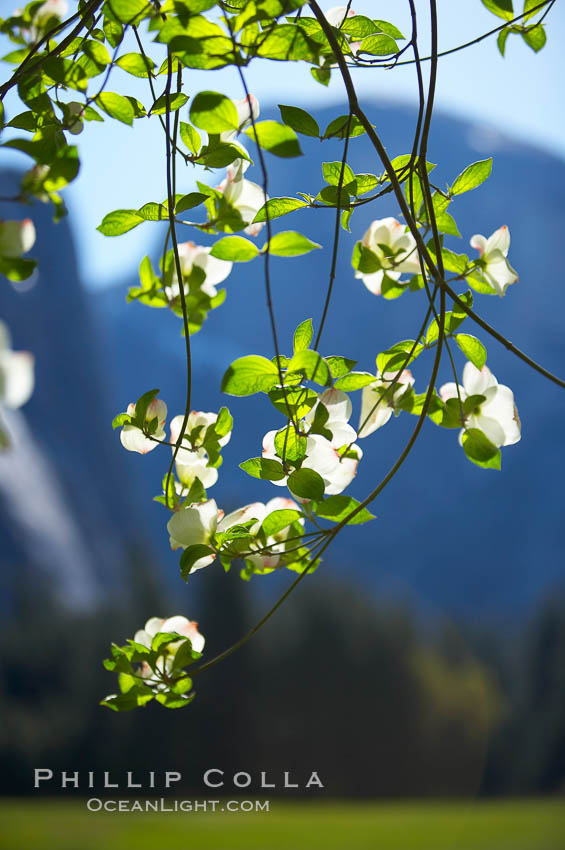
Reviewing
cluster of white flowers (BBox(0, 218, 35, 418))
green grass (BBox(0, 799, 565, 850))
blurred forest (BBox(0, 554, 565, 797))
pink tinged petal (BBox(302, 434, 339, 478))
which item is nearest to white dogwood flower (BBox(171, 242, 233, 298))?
pink tinged petal (BBox(302, 434, 339, 478))

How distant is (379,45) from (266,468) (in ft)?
0.60

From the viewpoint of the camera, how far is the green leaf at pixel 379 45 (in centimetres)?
30

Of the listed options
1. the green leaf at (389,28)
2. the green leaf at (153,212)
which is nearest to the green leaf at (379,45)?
the green leaf at (389,28)

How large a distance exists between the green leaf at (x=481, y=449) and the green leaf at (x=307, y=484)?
0.19ft

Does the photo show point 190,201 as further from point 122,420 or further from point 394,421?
point 394,421

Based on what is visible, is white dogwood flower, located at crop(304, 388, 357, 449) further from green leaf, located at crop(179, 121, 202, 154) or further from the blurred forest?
the blurred forest

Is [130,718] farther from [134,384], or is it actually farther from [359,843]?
[134,384]

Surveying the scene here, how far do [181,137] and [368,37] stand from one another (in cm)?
9

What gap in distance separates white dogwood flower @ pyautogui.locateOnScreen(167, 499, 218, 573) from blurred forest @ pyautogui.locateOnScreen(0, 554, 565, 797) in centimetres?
527

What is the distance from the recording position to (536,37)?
326 mm

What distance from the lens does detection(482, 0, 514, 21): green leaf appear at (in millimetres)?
298

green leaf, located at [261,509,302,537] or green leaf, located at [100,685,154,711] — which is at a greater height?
green leaf, located at [261,509,302,537]

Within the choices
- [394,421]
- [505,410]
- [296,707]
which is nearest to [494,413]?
[505,410]

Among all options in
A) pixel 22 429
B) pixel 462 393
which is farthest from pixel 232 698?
pixel 462 393
